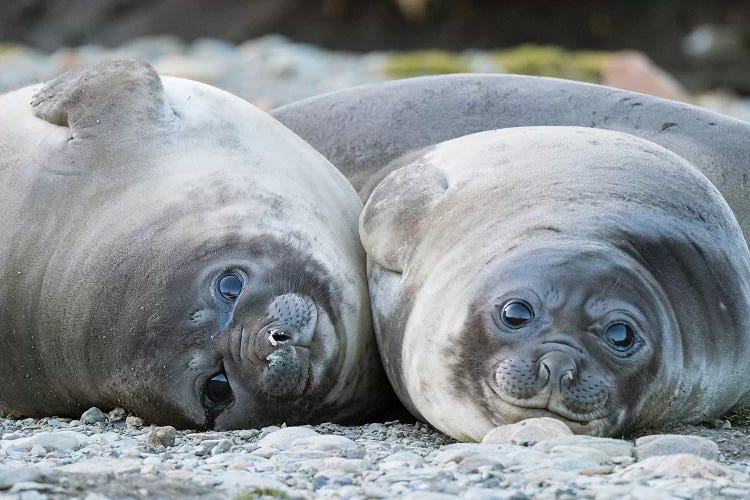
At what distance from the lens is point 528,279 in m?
4.28

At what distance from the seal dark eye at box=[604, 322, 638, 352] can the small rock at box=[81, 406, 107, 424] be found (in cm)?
195

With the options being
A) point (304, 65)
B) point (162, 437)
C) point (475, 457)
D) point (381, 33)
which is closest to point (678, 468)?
point (475, 457)

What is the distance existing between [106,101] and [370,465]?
233 cm

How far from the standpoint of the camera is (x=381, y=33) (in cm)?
2323

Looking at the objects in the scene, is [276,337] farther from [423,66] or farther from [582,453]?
[423,66]

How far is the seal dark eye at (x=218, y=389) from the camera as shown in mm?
4742

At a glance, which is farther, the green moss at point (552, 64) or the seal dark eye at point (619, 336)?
the green moss at point (552, 64)

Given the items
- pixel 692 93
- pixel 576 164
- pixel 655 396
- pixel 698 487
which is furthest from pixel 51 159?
pixel 692 93

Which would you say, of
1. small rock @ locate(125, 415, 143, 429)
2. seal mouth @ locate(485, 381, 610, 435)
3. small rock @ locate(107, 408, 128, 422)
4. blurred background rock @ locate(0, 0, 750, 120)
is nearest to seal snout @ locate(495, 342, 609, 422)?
seal mouth @ locate(485, 381, 610, 435)

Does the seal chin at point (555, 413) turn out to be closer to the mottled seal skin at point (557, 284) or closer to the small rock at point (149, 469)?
the mottled seal skin at point (557, 284)

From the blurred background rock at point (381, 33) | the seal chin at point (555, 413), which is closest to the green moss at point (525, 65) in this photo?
the blurred background rock at point (381, 33)

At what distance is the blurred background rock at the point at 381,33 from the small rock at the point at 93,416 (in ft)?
47.7

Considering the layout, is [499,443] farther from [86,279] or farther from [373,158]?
[373,158]

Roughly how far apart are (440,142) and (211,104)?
1131 mm
